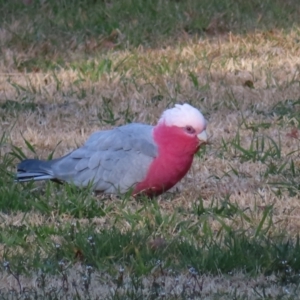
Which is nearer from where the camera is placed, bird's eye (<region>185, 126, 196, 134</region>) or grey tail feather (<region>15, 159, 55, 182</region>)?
bird's eye (<region>185, 126, 196, 134</region>)

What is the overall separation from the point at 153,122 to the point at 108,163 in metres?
1.51

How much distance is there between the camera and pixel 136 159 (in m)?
4.90

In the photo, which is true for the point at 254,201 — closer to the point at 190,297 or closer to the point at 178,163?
the point at 178,163

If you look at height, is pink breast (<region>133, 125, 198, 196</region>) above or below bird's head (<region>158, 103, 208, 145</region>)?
below

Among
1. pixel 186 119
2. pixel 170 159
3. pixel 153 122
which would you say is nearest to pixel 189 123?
pixel 186 119

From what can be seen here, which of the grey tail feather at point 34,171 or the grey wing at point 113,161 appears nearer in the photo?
the grey wing at point 113,161

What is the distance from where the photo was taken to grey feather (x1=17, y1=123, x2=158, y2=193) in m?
4.91

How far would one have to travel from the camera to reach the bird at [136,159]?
4.85m

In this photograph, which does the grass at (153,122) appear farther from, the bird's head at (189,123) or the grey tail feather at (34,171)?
the bird's head at (189,123)

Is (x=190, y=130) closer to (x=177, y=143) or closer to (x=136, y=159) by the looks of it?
(x=177, y=143)

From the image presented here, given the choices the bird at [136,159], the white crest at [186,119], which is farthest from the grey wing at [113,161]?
the white crest at [186,119]

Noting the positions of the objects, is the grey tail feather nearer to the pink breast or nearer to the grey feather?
the grey feather

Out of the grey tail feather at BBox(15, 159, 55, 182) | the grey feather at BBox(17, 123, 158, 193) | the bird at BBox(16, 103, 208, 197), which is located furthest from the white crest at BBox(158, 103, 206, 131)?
the grey tail feather at BBox(15, 159, 55, 182)

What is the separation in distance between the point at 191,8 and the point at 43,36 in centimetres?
143
